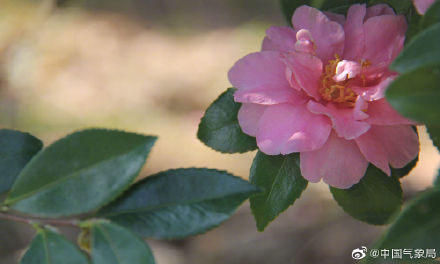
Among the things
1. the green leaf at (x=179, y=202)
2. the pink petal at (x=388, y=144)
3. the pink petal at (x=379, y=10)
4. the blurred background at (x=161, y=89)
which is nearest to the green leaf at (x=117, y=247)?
the green leaf at (x=179, y=202)

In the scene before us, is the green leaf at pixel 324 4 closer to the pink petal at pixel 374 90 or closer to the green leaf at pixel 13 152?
the pink petal at pixel 374 90

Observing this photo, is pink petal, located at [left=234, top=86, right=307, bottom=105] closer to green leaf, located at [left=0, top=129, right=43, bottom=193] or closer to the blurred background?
green leaf, located at [left=0, top=129, right=43, bottom=193]

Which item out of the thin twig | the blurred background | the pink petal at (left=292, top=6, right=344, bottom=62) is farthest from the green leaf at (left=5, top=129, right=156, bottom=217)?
the blurred background

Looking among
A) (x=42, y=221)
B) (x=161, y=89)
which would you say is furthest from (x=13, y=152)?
(x=161, y=89)

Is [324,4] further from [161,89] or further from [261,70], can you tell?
[161,89]

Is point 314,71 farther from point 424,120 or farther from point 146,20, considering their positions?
point 146,20

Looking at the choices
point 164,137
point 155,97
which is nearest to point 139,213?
point 164,137
